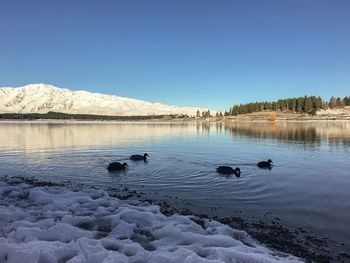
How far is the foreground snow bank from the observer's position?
1058 centimetres

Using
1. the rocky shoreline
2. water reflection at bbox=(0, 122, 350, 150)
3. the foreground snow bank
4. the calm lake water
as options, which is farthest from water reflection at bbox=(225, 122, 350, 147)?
the foreground snow bank

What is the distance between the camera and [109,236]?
41.7 feet

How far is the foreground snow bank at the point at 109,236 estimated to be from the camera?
10.6 metres

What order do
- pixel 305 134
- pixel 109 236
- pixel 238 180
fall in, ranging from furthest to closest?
pixel 305 134 < pixel 238 180 < pixel 109 236

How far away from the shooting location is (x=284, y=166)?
35312mm

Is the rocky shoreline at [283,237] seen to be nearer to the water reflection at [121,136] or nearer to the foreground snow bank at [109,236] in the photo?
the foreground snow bank at [109,236]

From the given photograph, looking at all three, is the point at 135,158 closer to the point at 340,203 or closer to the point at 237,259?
the point at 340,203

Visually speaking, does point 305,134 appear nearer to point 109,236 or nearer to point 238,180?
point 238,180

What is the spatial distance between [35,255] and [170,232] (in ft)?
15.8

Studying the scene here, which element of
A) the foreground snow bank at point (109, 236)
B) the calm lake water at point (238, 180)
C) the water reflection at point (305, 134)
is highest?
the foreground snow bank at point (109, 236)

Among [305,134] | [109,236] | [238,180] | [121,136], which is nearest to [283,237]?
[109,236]

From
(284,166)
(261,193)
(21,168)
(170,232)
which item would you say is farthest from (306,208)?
(21,168)

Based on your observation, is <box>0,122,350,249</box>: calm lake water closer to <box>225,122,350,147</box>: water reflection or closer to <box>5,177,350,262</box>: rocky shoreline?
<box>5,177,350,262</box>: rocky shoreline

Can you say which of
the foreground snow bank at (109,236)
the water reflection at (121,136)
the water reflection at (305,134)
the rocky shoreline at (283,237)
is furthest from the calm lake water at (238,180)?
the water reflection at (305,134)
